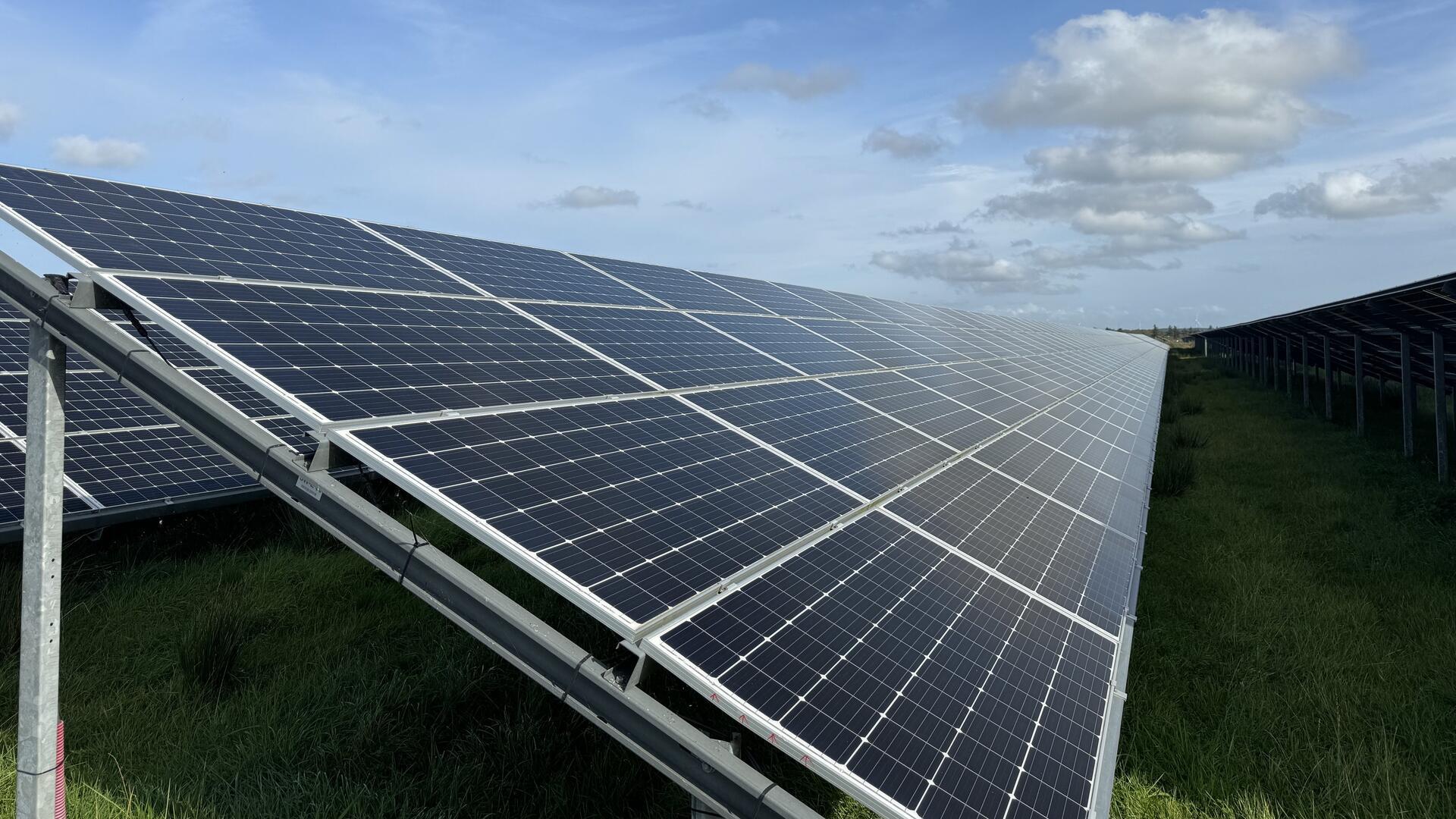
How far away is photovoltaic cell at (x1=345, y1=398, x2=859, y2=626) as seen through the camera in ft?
16.1

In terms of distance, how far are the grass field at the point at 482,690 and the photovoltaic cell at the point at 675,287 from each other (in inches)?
241

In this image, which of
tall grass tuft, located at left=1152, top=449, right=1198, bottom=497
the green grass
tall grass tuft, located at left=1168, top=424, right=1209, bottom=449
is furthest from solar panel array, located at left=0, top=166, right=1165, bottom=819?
tall grass tuft, located at left=1168, top=424, right=1209, bottom=449

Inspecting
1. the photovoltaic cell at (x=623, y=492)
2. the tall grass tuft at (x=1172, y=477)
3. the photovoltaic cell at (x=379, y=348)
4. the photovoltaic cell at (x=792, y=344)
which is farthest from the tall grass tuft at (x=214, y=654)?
the tall grass tuft at (x=1172, y=477)

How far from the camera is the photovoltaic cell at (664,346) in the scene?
32.0 ft

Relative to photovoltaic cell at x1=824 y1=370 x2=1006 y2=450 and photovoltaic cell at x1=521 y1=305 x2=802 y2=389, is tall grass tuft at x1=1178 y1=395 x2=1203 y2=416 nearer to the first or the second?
photovoltaic cell at x1=824 y1=370 x2=1006 y2=450

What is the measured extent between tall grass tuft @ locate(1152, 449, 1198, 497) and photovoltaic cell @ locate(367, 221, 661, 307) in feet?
38.3

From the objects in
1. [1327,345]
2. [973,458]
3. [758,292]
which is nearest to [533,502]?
[973,458]

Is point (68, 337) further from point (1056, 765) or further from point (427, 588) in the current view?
point (1056, 765)

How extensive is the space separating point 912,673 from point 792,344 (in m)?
10.3

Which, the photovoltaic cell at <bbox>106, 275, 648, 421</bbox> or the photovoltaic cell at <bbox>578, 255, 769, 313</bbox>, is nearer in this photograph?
the photovoltaic cell at <bbox>106, 275, 648, 421</bbox>

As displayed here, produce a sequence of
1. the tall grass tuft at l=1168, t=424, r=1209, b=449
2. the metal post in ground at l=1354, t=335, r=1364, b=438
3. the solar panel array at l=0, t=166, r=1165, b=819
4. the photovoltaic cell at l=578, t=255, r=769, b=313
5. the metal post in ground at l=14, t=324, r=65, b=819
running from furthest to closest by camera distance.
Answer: the metal post in ground at l=1354, t=335, r=1364, b=438 → the tall grass tuft at l=1168, t=424, r=1209, b=449 → the photovoltaic cell at l=578, t=255, r=769, b=313 → the metal post in ground at l=14, t=324, r=65, b=819 → the solar panel array at l=0, t=166, r=1165, b=819

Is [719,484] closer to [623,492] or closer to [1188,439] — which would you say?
[623,492]

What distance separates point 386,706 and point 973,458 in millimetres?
6946

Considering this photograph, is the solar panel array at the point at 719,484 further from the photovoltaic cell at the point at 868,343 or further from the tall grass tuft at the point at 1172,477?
the tall grass tuft at the point at 1172,477
